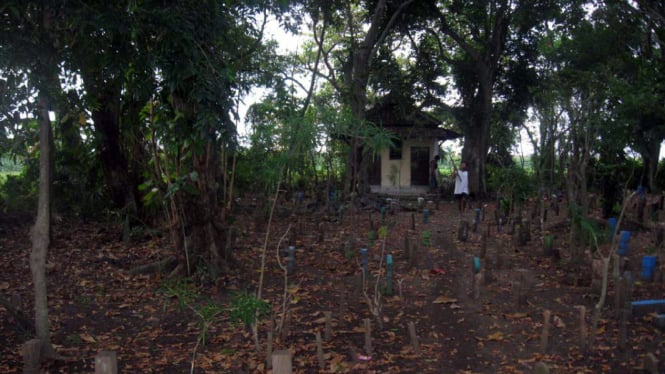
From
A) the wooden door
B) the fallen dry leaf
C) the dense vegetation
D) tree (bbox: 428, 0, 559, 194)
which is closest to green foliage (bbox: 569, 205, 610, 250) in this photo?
the dense vegetation

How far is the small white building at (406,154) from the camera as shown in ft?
68.0

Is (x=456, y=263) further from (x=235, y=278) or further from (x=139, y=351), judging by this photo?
(x=139, y=351)

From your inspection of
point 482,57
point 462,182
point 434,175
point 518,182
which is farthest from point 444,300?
point 482,57

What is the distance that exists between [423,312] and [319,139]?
2.26 m

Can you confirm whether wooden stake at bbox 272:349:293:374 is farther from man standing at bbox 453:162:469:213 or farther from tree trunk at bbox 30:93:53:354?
man standing at bbox 453:162:469:213

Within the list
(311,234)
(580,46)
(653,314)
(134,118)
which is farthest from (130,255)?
(580,46)

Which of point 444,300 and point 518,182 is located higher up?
point 518,182

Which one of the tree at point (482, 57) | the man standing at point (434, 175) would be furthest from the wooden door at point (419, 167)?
the tree at point (482, 57)

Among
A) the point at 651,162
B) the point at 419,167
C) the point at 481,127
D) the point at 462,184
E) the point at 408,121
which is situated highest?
the point at 408,121

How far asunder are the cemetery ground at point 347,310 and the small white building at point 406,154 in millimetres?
10925

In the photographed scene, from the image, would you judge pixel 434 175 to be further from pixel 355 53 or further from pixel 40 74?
pixel 40 74

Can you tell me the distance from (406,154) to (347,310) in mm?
16147

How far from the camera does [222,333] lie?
569 cm

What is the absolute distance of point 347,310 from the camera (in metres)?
6.27
